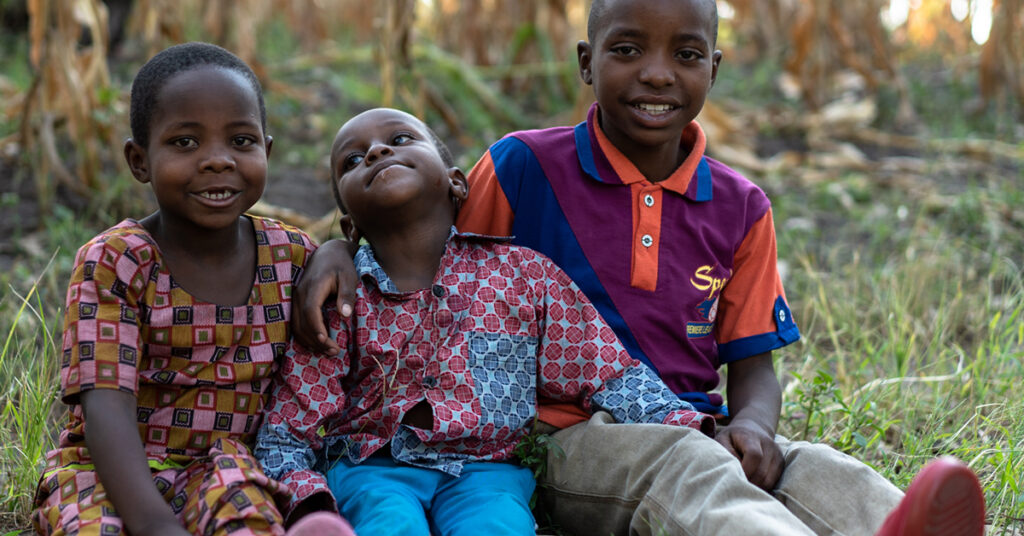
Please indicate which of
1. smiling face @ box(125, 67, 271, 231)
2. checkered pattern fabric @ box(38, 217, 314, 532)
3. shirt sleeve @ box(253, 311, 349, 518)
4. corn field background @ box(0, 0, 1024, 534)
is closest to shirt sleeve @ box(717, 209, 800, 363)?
corn field background @ box(0, 0, 1024, 534)

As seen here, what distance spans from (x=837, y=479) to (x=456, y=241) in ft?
3.03

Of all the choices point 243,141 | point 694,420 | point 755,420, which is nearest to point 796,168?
point 755,420

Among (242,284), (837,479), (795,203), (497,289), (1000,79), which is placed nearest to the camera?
(837,479)

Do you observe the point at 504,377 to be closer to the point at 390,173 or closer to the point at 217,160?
the point at 390,173

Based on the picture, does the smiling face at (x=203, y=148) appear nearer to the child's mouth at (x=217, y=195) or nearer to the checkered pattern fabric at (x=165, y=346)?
the child's mouth at (x=217, y=195)

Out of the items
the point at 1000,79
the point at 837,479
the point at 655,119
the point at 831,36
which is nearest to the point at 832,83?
the point at 831,36

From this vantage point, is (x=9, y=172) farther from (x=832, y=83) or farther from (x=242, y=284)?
(x=832, y=83)

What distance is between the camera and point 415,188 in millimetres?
2072

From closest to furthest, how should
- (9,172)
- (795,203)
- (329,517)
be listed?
1. (329,517)
2. (9,172)
3. (795,203)

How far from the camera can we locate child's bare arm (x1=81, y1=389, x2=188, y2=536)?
5.44 feet

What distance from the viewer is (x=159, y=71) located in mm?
1879

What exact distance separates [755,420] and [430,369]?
707 mm

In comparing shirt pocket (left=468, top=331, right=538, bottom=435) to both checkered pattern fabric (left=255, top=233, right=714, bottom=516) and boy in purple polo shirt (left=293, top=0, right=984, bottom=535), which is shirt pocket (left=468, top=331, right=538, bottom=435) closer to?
checkered pattern fabric (left=255, top=233, right=714, bottom=516)

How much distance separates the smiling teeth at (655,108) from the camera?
221cm
